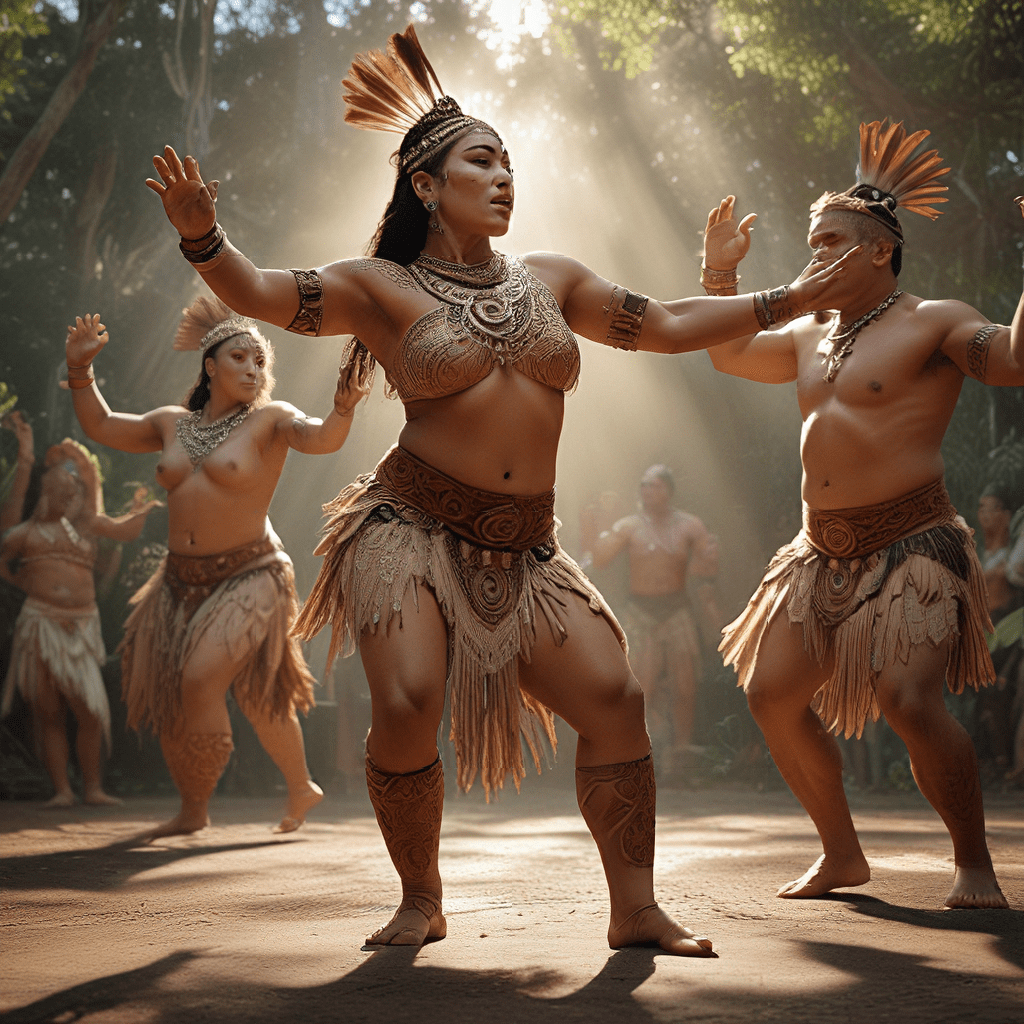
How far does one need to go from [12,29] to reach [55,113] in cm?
81

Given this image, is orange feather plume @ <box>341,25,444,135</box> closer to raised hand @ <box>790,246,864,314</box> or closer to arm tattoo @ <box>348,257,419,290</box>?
arm tattoo @ <box>348,257,419,290</box>

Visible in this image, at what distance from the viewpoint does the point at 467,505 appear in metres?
2.50

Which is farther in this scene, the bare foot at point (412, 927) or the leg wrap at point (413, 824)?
the leg wrap at point (413, 824)

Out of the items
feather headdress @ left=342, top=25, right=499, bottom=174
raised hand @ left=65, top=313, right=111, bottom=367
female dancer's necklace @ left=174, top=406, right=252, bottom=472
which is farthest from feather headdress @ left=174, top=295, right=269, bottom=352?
feather headdress @ left=342, top=25, right=499, bottom=174

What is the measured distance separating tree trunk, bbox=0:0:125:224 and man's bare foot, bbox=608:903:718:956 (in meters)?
8.45

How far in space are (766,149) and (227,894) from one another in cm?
902

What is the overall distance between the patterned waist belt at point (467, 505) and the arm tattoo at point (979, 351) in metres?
1.21

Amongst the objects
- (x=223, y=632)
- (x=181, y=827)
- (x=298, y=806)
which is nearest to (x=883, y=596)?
(x=223, y=632)

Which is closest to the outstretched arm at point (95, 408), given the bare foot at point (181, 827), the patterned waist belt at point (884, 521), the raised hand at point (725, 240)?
the bare foot at point (181, 827)

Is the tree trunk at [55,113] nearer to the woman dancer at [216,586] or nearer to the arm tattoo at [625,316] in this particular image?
the woman dancer at [216,586]

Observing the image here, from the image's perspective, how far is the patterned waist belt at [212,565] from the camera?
15.1 feet

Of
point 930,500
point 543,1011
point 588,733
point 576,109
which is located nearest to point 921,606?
point 930,500

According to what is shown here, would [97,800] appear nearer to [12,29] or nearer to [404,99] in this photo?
[404,99]

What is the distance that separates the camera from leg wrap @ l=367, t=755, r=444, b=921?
242 centimetres
